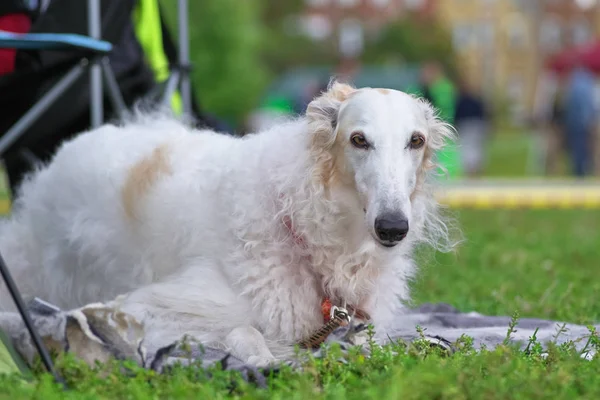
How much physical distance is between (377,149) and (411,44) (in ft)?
186

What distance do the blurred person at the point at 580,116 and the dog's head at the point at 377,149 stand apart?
15920 millimetres

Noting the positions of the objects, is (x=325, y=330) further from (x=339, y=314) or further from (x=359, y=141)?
(x=359, y=141)

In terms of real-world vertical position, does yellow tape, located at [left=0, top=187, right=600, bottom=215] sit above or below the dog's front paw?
below

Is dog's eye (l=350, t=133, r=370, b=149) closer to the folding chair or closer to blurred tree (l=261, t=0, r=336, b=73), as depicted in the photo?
the folding chair

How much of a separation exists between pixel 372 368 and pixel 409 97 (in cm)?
115

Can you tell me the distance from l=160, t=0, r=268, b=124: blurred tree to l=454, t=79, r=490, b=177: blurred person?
74.8 ft

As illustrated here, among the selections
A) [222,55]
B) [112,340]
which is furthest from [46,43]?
[222,55]

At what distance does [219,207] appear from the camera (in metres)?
4.24

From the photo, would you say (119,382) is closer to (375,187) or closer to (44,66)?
(375,187)

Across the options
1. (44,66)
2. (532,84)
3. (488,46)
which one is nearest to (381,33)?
(488,46)

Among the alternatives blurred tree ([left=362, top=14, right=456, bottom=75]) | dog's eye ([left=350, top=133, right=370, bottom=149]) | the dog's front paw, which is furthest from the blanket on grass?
blurred tree ([left=362, top=14, right=456, bottom=75])

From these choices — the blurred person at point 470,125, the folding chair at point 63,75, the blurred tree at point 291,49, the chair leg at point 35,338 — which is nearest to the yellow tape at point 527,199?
the blurred person at point 470,125

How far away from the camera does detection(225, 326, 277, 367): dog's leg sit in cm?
371

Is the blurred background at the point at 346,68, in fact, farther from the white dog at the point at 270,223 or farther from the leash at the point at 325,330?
the leash at the point at 325,330
